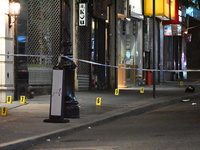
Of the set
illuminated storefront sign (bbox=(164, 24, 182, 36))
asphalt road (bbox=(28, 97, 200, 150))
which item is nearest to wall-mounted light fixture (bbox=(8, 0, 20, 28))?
asphalt road (bbox=(28, 97, 200, 150))

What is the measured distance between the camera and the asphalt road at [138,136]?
30.4 feet

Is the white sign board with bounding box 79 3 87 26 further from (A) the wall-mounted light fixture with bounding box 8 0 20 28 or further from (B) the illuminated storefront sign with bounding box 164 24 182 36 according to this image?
(B) the illuminated storefront sign with bounding box 164 24 182 36

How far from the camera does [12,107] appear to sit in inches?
613

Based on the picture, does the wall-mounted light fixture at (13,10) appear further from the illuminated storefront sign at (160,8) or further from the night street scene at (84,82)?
→ the illuminated storefront sign at (160,8)

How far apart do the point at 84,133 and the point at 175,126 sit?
7.09ft

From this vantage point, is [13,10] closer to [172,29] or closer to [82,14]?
[82,14]

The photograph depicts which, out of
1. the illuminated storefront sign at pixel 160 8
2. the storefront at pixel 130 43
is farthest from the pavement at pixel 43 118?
the illuminated storefront sign at pixel 160 8

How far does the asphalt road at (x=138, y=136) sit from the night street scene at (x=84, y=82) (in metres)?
0.02

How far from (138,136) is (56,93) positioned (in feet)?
7.51

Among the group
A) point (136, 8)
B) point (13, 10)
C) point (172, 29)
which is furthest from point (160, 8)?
point (13, 10)

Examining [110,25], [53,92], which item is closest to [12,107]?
[53,92]

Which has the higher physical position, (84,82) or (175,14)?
(175,14)

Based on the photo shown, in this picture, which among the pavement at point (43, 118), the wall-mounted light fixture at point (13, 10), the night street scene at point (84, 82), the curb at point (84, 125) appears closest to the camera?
the curb at point (84, 125)

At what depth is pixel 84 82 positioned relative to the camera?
2466 centimetres
